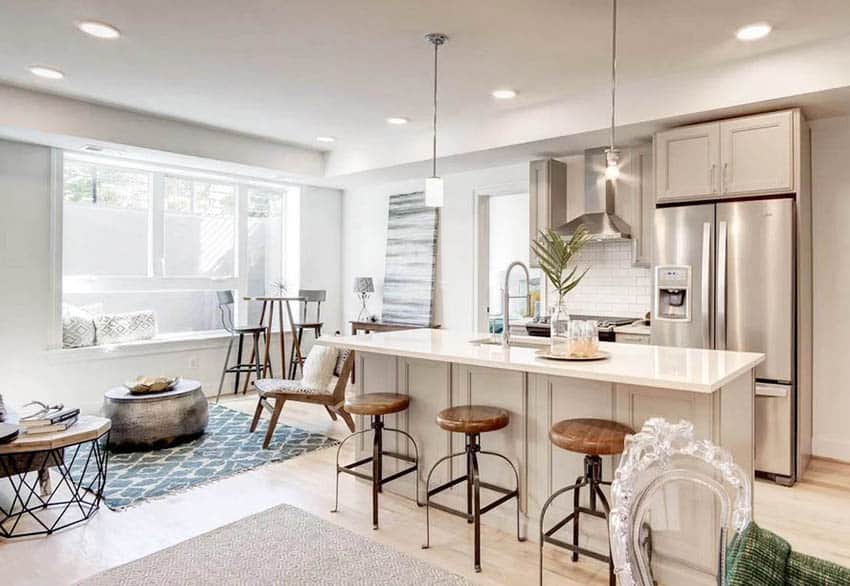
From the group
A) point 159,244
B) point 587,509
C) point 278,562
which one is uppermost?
point 159,244

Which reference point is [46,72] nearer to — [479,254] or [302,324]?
[302,324]

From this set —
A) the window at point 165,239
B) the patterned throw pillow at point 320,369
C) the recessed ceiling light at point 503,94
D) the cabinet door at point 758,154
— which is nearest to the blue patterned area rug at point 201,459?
the patterned throw pillow at point 320,369


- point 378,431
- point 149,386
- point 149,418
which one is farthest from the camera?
point 149,386

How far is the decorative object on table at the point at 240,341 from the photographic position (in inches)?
233

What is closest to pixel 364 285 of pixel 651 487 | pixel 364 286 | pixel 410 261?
pixel 364 286

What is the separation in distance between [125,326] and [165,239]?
0.99 m

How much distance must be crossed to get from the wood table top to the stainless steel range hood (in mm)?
3624

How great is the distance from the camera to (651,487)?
1259 millimetres

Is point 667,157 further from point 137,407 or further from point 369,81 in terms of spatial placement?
point 137,407

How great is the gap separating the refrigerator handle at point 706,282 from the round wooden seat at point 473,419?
1.76 m

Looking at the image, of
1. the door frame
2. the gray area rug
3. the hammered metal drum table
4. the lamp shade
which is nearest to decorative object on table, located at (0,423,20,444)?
the gray area rug

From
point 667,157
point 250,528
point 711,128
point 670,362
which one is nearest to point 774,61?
point 711,128

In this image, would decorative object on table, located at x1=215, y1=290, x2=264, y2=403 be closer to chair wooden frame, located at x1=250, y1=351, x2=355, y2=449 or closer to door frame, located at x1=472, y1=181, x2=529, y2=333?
chair wooden frame, located at x1=250, y1=351, x2=355, y2=449

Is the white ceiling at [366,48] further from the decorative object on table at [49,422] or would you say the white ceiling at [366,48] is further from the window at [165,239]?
the decorative object on table at [49,422]
